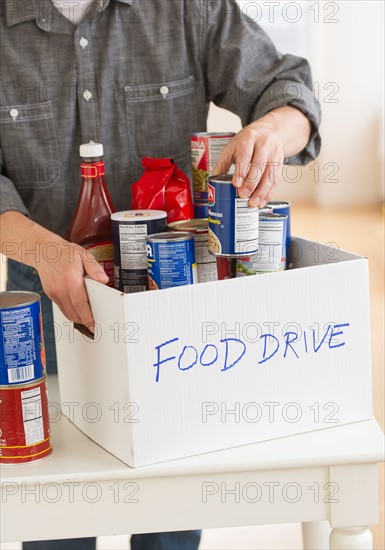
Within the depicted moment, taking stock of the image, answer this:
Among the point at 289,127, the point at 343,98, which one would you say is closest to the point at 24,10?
the point at 289,127

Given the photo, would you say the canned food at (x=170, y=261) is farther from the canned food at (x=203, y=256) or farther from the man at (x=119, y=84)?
the man at (x=119, y=84)

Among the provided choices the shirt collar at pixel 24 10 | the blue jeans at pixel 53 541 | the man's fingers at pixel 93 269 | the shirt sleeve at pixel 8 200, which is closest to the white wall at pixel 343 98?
the blue jeans at pixel 53 541

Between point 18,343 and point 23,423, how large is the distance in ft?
0.37

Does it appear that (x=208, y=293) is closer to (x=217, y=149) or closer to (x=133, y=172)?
(x=217, y=149)

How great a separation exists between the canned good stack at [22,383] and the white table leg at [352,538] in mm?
415

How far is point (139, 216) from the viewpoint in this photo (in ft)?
3.60

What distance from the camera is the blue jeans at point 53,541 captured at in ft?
5.15

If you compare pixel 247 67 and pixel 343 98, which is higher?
pixel 247 67

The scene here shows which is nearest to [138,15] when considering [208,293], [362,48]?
[208,293]

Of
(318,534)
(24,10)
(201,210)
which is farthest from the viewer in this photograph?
(318,534)

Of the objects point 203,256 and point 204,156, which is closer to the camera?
point 203,256

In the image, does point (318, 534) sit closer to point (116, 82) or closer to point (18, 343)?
point (18, 343)

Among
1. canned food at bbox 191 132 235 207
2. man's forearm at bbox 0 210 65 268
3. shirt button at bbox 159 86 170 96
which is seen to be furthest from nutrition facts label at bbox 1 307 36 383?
shirt button at bbox 159 86 170 96

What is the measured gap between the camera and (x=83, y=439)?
117cm
